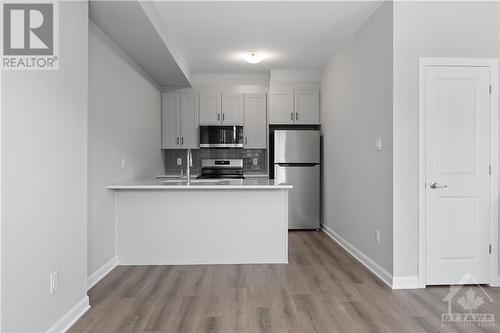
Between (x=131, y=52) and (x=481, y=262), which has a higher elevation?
(x=131, y=52)

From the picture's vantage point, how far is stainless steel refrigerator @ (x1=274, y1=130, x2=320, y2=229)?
19.6ft

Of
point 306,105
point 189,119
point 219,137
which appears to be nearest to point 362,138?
point 306,105

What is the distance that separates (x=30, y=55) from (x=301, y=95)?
4.68 meters

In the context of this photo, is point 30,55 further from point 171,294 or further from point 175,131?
point 175,131

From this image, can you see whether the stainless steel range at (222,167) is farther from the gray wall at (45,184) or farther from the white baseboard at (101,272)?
the gray wall at (45,184)

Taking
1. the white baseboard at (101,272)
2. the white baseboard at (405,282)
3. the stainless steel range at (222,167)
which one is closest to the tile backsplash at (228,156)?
the stainless steel range at (222,167)

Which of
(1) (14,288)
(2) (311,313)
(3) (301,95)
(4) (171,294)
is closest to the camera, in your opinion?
(1) (14,288)

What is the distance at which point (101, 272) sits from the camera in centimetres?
353

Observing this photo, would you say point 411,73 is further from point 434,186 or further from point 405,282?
point 405,282

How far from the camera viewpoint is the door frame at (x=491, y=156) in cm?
327

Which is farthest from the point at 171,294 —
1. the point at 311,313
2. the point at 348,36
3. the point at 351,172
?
the point at 348,36

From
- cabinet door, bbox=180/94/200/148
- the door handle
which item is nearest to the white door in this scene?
the door handle

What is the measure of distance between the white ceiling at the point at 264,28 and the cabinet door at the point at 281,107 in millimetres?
626

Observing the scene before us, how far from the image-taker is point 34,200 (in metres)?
2.09
